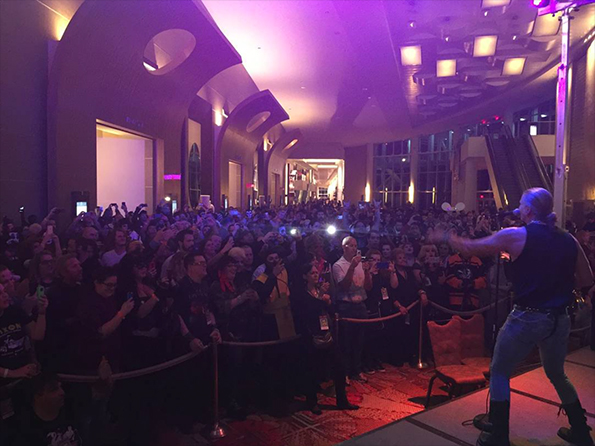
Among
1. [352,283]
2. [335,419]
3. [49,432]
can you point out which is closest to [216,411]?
[335,419]

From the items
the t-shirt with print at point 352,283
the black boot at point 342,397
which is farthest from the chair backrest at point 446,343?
the black boot at point 342,397

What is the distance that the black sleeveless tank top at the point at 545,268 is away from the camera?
3.31 meters

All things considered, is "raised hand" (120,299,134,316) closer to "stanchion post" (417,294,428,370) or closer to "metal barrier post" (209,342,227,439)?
"metal barrier post" (209,342,227,439)

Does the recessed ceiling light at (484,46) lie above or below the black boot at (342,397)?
above

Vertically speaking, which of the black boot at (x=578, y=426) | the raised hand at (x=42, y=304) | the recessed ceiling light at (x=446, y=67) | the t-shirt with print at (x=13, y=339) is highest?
the recessed ceiling light at (x=446, y=67)

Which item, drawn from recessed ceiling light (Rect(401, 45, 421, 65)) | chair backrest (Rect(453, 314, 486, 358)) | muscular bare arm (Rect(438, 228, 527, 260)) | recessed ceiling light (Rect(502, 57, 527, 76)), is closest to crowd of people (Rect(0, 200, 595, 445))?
chair backrest (Rect(453, 314, 486, 358))

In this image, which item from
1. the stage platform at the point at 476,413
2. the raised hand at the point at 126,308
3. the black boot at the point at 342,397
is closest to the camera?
the stage platform at the point at 476,413

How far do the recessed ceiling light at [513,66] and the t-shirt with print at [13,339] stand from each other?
16.9 m

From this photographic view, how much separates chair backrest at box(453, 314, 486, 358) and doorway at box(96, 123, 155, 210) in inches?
499

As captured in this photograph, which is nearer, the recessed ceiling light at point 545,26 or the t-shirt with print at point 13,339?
the t-shirt with print at point 13,339

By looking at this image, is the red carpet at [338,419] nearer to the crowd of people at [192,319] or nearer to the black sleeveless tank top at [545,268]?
A: the crowd of people at [192,319]

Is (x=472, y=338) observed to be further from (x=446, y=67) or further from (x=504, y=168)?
(x=504, y=168)

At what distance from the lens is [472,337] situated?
241 inches

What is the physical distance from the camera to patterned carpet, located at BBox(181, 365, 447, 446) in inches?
184
